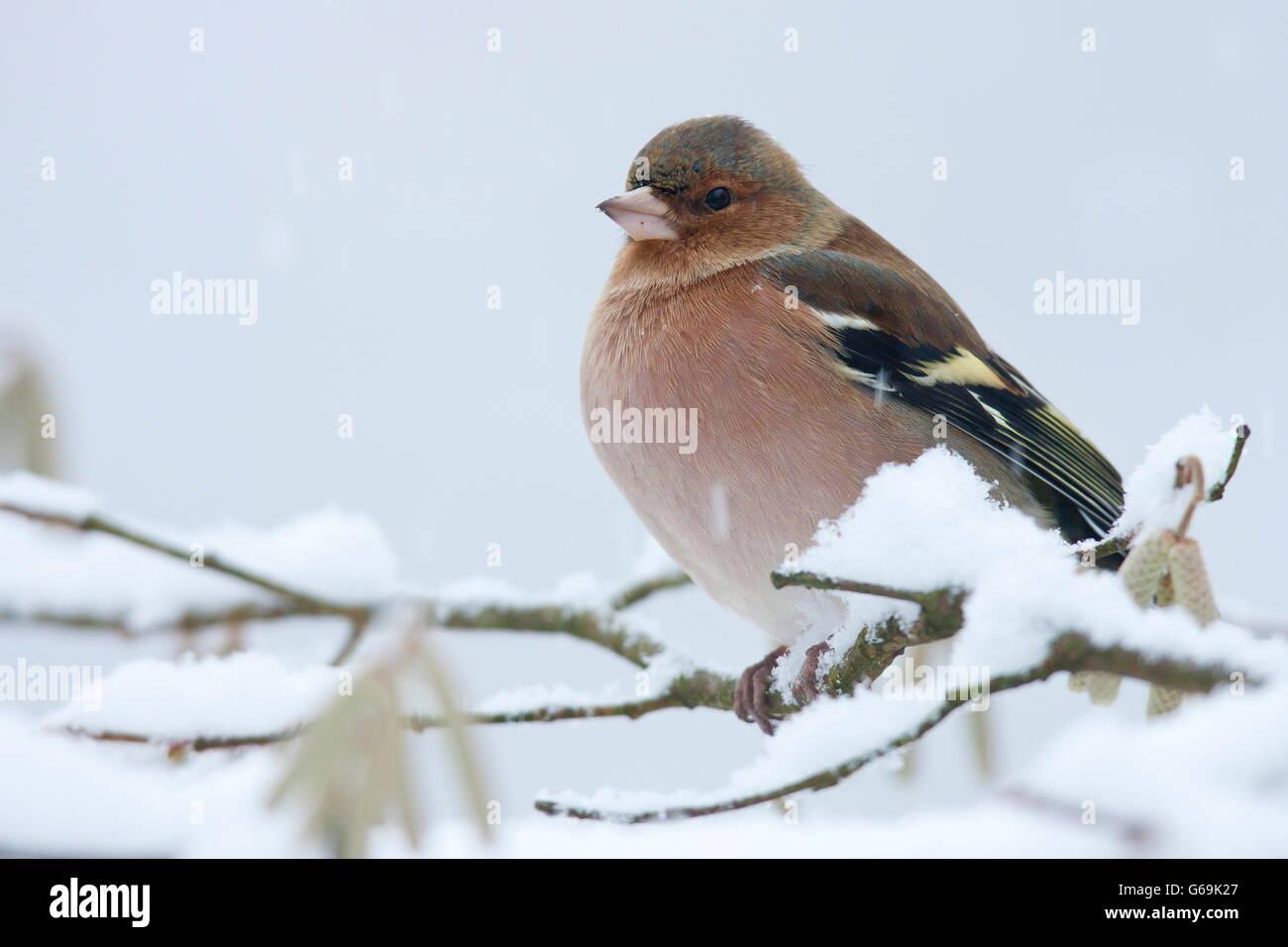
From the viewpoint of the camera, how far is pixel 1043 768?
3.69 ft

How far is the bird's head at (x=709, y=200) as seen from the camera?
299 centimetres

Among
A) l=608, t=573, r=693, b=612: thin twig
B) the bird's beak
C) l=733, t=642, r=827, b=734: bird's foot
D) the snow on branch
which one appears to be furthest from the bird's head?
the snow on branch

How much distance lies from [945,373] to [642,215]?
84cm

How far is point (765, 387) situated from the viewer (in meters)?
2.52

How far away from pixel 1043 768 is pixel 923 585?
31 centimetres

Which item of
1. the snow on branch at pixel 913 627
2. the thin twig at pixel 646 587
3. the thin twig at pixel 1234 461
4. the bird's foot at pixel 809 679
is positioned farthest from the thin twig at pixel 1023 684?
the thin twig at pixel 646 587

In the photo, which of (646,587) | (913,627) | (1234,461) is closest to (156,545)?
(913,627)

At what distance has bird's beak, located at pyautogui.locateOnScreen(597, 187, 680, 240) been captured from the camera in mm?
2934

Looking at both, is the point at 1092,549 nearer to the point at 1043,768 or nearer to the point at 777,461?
the point at 1043,768

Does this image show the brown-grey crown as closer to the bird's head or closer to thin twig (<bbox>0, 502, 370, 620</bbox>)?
the bird's head

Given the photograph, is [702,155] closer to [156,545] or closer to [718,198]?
[718,198]

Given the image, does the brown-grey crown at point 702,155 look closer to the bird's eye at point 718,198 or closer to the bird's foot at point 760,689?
the bird's eye at point 718,198

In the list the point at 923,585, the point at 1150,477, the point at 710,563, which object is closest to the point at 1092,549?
the point at 1150,477

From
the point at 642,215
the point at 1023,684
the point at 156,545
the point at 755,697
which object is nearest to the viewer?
the point at 1023,684
